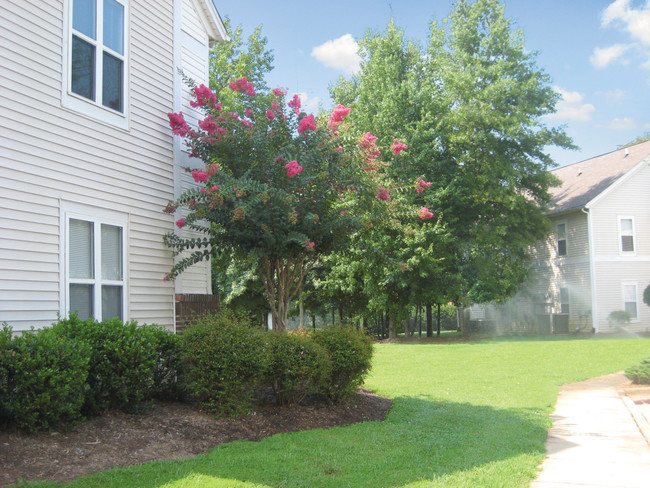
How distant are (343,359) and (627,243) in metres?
23.7

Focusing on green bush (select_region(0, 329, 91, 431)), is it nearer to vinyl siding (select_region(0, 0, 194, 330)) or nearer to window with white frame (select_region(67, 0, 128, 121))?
vinyl siding (select_region(0, 0, 194, 330))

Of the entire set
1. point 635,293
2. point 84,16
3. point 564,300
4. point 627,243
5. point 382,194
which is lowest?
point 564,300

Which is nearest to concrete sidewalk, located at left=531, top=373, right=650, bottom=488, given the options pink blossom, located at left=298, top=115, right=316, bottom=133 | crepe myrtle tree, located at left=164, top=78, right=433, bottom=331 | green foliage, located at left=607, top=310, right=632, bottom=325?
crepe myrtle tree, located at left=164, top=78, right=433, bottom=331

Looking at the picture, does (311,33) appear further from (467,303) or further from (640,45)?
(467,303)

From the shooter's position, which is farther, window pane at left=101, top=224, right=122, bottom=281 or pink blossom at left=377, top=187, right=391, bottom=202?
pink blossom at left=377, top=187, right=391, bottom=202

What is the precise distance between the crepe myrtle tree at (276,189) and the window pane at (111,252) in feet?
2.86

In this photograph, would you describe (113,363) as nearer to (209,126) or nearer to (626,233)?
(209,126)

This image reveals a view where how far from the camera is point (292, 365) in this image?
714 centimetres

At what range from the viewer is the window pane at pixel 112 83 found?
7684 mm

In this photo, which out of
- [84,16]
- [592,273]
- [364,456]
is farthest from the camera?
[592,273]

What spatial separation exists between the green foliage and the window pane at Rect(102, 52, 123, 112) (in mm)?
24430

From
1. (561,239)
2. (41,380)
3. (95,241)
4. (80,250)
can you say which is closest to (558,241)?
(561,239)

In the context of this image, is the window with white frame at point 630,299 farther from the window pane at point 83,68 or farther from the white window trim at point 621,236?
A: the window pane at point 83,68

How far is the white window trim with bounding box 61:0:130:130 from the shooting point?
6.97 meters
